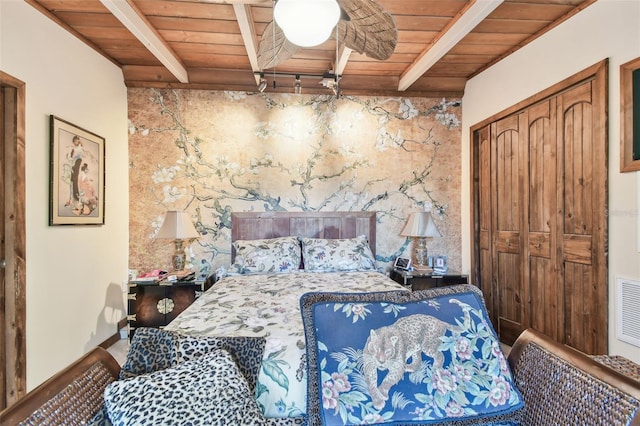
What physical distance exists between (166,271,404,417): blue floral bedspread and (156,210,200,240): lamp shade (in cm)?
70

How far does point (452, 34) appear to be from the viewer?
2.41 metres

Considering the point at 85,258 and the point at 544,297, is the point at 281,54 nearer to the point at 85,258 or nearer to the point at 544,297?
the point at 85,258

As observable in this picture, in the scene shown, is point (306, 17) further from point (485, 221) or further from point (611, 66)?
point (485, 221)

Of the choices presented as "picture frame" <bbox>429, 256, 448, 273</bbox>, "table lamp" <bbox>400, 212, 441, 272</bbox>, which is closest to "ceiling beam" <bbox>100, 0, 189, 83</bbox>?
"table lamp" <bbox>400, 212, 441, 272</bbox>

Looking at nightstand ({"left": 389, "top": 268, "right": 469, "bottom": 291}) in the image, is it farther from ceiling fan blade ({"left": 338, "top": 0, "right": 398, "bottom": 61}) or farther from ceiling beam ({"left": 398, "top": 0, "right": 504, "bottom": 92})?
ceiling fan blade ({"left": 338, "top": 0, "right": 398, "bottom": 61})

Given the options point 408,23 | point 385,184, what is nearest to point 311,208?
point 385,184

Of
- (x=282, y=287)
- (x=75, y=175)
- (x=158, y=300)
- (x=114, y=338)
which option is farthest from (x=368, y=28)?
(x=114, y=338)

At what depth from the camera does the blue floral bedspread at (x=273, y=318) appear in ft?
4.06

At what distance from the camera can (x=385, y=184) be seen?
11.8ft

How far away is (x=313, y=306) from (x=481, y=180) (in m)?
3.00

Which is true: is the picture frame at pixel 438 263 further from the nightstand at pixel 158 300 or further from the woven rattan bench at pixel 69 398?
the woven rattan bench at pixel 69 398

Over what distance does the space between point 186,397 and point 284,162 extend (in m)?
2.83

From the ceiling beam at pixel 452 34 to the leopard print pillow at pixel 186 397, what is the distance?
8.29ft

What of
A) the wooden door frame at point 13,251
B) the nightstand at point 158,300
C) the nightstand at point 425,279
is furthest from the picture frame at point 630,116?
the wooden door frame at point 13,251
